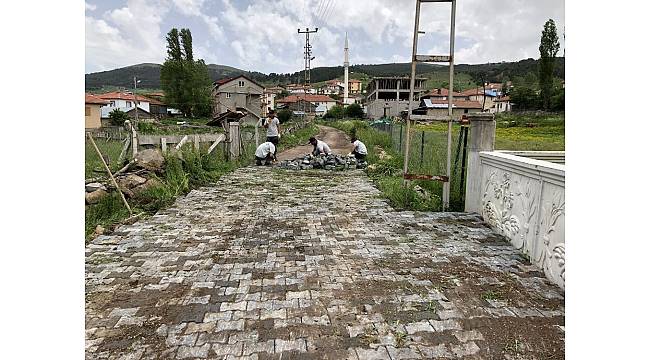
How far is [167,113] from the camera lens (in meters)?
58.3

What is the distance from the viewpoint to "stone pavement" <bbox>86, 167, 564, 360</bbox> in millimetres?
2486

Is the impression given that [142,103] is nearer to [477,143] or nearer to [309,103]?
[309,103]

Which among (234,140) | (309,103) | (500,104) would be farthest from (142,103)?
(234,140)

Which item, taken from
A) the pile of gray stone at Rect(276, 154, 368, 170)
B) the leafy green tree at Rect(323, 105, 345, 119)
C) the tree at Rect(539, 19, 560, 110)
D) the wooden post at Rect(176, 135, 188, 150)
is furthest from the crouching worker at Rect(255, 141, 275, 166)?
the leafy green tree at Rect(323, 105, 345, 119)

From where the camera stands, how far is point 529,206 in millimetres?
4043

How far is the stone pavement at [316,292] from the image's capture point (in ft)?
8.16

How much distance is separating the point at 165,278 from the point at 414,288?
6.57 feet

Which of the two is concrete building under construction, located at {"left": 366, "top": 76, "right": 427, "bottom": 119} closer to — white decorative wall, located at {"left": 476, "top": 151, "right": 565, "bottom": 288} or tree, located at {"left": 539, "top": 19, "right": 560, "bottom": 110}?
tree, located at {"left": 539, "top": 19, "right": 560, "bottom": 110}

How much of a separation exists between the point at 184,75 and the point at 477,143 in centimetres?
4717

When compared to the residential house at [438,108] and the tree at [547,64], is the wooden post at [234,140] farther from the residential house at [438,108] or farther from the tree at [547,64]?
the tree at [547,64]

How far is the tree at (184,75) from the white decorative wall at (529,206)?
47367mm

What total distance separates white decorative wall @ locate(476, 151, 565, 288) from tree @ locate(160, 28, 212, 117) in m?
47.4
